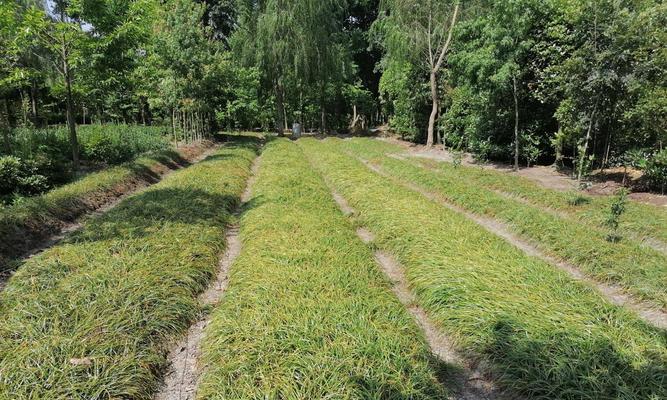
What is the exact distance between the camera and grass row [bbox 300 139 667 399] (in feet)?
10.1

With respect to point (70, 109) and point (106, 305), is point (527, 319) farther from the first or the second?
point (70, 109)

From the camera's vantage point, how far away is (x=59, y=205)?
23.8 feet

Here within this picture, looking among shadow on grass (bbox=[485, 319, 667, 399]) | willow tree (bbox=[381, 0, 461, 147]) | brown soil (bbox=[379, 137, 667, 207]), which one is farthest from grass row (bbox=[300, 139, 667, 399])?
willow tree (bbox=[381, 0, 461, 147])

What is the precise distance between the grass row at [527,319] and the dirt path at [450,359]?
0.11 m

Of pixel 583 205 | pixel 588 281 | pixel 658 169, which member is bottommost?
pixel 588 281

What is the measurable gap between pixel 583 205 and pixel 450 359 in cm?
648

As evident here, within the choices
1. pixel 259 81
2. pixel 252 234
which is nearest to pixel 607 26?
pixel 252 234

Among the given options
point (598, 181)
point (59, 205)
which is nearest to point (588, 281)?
point (598, 181)

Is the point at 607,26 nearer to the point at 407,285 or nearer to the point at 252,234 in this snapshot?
the point at 407,285

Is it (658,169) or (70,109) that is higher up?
(70,109)

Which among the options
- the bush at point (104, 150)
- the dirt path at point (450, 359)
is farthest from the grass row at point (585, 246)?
the bush at point (104, 150)

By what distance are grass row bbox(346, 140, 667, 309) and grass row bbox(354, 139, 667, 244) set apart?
47 cm

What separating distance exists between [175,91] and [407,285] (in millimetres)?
15114

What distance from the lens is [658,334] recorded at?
11.8 ft
